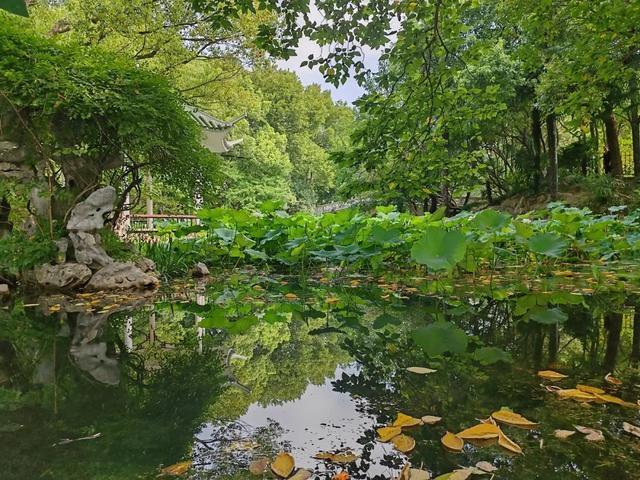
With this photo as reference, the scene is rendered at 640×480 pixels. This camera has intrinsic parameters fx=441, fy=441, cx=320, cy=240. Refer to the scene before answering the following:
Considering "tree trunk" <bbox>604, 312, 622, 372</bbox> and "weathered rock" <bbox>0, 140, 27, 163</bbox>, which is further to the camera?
"weathered rock" <bbox>0, 140, 27, 163</bbox>

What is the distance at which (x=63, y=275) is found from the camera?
2764 mm

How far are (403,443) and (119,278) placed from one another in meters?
2.58

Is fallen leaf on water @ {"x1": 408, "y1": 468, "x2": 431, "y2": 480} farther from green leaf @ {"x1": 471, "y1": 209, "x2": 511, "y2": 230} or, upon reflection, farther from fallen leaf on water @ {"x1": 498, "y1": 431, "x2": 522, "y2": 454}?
green leaf @ {"x1": 471, "y1": 209, "x2": 511, "y2": 230}

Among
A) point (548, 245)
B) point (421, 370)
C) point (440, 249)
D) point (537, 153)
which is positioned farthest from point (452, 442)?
point (537, 153)

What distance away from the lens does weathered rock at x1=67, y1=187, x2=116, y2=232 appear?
2.90 metres

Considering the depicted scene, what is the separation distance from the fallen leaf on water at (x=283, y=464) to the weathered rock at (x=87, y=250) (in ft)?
8.48

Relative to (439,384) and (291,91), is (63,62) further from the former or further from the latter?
(291,91)

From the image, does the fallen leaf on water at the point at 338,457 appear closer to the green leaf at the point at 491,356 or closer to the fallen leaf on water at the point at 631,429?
the fallen leaf on water at the point at 631,429

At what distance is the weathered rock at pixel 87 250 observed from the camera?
113 inches

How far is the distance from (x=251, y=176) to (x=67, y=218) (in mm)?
13080

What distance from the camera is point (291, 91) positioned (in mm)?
21531

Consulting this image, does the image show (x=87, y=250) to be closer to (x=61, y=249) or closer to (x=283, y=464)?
(x=61, y=249)

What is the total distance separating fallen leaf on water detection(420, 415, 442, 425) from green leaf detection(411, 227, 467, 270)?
1.29 meters

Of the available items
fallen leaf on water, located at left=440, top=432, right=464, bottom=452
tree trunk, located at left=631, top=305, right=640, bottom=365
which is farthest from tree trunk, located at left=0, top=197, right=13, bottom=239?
tree trunk, located at left=631, top=305, right=640, bottom=365
